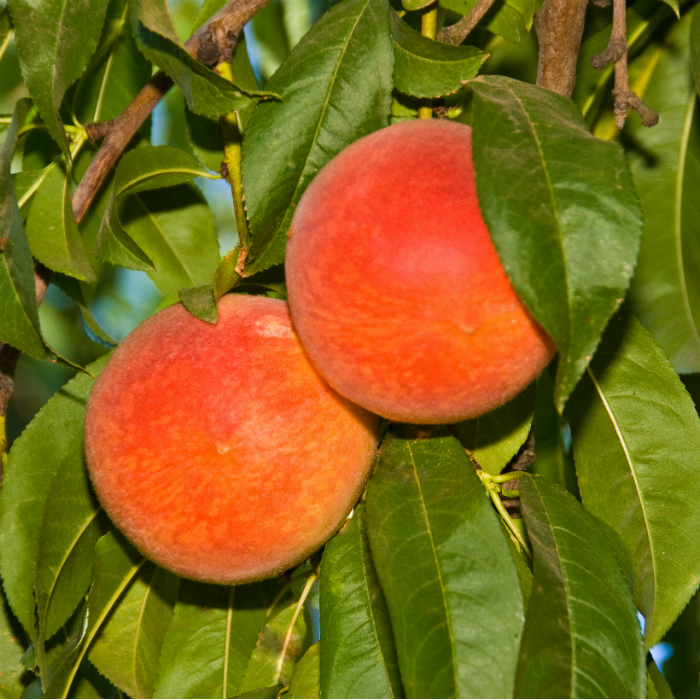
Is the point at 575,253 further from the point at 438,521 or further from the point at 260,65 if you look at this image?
the point at 260,65

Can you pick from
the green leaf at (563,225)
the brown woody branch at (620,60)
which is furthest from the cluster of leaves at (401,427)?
the brown woody branch at (620,60)

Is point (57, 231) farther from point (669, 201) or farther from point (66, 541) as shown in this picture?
point (669, 201)

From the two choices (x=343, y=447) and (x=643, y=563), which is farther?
(x=643, y=563)

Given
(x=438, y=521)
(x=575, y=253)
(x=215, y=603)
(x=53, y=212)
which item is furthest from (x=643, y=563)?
(x=53, y=212)

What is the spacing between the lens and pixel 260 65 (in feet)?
6.02

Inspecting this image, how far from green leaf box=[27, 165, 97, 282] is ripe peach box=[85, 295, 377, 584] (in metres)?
0.26

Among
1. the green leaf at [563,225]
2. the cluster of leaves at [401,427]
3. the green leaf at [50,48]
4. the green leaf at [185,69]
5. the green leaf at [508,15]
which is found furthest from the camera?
the green leaf at [508,15]

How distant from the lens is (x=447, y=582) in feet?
3.23

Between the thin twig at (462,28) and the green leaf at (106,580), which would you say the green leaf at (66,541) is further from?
the thin twig at (462,28)

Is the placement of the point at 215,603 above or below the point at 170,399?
below

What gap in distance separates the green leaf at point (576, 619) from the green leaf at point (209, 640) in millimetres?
628

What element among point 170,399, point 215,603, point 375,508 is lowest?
point 215,603

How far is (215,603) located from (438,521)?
2.00 ft

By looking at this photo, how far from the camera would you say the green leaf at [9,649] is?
4.56 feet
